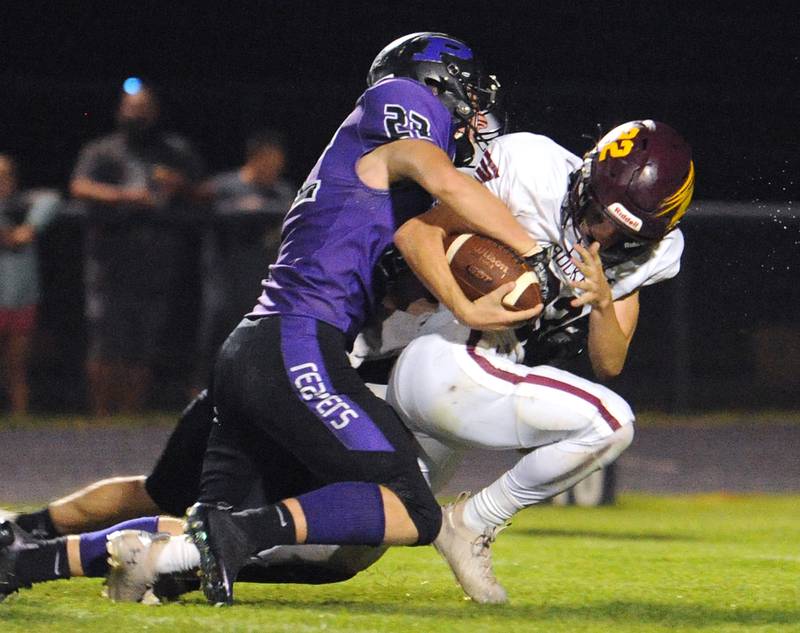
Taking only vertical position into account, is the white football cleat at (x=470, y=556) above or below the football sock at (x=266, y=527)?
below

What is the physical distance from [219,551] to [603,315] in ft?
3.92

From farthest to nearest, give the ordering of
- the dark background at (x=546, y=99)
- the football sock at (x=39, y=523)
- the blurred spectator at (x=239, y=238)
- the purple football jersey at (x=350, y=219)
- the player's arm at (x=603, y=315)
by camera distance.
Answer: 1. the dark background at (x=546, y=99)
2. the blurred spectator at (x=239, y=238)
3. the football sock at (x=39, y=523)
4. the player's arm at (x=603, y=315)
5. the purple football jersey at (x=350, y=219)

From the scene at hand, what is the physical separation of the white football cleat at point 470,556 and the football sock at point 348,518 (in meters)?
0.36

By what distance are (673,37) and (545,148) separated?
9469mm

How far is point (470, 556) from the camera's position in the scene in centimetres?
430

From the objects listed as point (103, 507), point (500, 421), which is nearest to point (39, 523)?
point (103, 507)

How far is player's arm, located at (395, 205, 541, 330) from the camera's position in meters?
4.11

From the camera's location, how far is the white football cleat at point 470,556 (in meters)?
4.30

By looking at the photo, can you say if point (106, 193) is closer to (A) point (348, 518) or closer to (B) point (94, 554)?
(B) point (94, 554)

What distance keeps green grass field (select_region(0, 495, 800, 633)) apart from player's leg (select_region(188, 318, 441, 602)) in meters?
0.20

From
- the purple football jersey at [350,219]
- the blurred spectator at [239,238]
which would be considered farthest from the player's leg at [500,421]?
the blurred spectator at [239,238]

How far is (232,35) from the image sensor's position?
13422 mm

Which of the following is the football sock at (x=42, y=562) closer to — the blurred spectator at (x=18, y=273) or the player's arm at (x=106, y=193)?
the player's arm at (x=106, y=193)

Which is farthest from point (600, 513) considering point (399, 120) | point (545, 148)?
point (399, 120)
